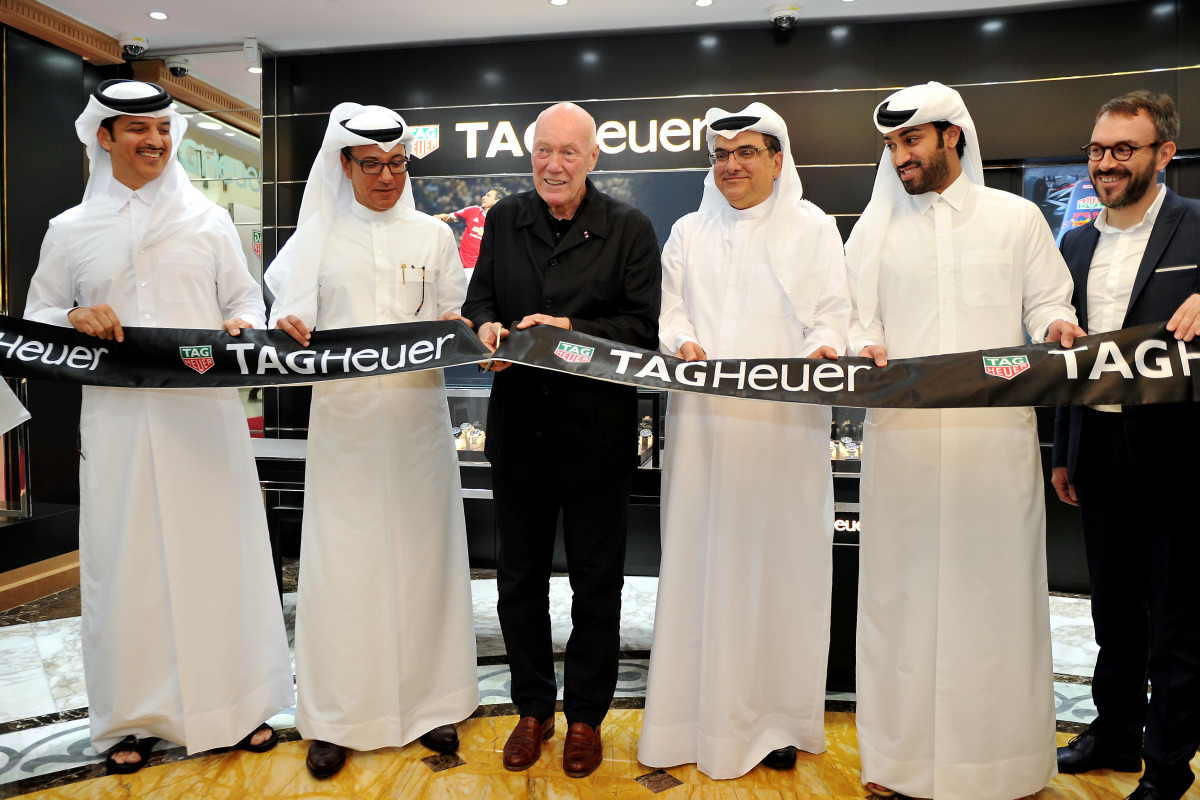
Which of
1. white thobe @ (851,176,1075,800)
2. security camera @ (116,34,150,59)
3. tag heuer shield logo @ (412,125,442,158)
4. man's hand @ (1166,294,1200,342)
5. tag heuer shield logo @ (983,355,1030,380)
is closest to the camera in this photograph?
man's hand @ (1166,294,1200,342)

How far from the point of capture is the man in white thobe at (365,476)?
9.64ft

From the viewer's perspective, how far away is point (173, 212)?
3027mm

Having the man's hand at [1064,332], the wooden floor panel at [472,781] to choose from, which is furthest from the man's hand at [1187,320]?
the wooden floor panel at [472,781]

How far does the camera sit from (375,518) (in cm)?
295

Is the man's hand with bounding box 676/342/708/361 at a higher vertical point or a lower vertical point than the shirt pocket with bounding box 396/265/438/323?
lower

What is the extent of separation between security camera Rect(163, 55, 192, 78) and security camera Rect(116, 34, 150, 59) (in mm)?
219

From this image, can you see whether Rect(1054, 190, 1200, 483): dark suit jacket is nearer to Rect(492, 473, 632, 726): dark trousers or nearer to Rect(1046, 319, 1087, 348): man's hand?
Rect(1046, 319, 1087, 348): man's hand

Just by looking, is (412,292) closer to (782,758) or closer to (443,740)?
(443,740)

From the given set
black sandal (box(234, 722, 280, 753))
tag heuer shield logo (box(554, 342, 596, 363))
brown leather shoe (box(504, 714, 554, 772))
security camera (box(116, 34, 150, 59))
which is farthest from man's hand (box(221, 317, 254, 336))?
security camera (box(116, 34, 150, 59))

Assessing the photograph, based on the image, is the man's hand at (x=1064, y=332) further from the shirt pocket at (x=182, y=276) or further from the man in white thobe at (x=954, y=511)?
the shirt pocket at (x=182, y=276)

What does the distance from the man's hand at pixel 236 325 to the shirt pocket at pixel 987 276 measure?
2404mm

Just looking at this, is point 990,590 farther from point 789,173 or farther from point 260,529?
point 260,529

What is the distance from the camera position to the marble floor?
9.16 feet

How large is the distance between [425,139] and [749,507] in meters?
4.91
